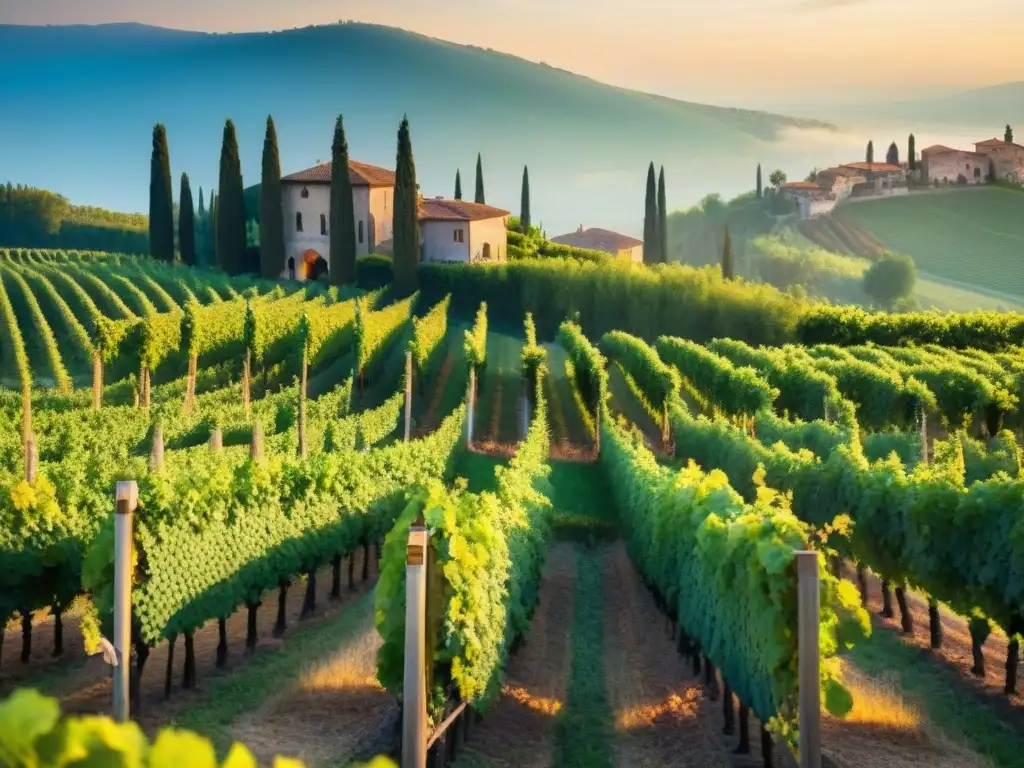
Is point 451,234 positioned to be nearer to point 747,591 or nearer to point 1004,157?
point 747,591

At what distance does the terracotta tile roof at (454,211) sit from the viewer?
6500 centimetres

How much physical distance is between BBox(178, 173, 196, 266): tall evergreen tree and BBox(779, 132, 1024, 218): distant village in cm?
7609

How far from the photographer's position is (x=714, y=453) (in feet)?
70.3

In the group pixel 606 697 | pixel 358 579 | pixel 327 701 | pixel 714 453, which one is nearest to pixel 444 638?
pixel 327 701

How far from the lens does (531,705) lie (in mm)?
10828

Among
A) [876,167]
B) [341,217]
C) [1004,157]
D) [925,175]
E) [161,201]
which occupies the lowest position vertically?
[341,217]

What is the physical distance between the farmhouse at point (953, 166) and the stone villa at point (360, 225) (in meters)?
75.1

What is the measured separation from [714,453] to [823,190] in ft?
363

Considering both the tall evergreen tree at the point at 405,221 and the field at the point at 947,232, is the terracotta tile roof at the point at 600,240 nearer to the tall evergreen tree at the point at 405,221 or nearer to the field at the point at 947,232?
the field at the point at 947,232

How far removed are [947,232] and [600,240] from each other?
3441 centimetres

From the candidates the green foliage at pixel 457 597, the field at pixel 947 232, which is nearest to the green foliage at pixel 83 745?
the green foliage at pixel 457 597

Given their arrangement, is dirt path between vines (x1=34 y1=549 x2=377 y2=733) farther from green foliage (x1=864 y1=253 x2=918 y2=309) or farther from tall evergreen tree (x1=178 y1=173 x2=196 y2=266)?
green foliage (x1=864 y1=253 x2=918 y2=309)

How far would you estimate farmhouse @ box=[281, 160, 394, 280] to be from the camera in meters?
64.8

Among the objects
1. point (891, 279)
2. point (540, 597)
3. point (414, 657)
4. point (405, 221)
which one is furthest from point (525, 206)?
point (414, 657)
